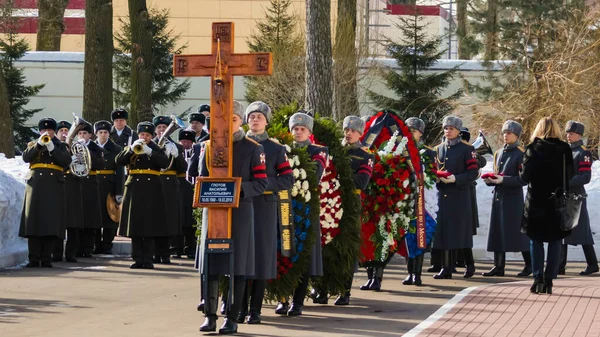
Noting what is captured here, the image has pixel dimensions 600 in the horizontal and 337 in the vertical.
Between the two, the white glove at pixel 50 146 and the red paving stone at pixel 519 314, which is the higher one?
the white glove at pixel 50 146

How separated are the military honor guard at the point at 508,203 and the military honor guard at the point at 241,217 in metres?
6.14

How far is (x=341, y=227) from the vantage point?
12664 millimetres

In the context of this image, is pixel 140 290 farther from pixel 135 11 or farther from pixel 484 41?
pixel 484 41

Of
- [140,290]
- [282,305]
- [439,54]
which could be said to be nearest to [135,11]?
[439,54]

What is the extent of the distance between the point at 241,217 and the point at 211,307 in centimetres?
78

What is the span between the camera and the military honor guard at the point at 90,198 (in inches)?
701

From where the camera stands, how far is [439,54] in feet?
104

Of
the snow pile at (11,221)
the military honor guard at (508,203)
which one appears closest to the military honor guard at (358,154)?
the military honor guard at (508,203)

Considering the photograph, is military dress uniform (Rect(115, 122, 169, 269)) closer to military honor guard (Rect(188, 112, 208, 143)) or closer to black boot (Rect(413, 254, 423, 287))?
military honor guard (Rect(188, 112, 208, 143))

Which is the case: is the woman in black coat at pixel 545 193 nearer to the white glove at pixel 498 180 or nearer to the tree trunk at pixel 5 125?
the white glove at pixel 498 180

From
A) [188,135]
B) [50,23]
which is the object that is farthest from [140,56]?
[50,23]

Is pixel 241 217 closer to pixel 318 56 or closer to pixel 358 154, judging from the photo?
pixel 358 154

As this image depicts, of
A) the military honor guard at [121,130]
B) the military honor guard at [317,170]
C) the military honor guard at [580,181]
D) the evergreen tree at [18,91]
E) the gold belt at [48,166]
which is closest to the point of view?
the military honor guard at [317,170]

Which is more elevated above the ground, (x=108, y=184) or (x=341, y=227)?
(x=108, y=184)
